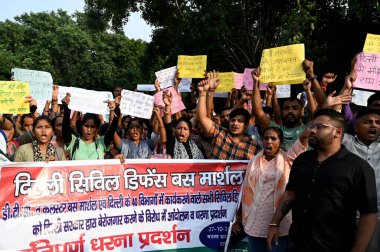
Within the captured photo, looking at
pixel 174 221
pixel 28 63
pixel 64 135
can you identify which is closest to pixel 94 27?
pixel 64 135

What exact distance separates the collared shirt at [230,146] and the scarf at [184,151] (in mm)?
300

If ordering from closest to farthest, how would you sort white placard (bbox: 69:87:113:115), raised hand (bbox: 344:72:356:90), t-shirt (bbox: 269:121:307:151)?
raised hand (bbox: 344:72:356:90)
t-shirt (bbox: 269:121:307:151)
white placard (bbox: 69:87:113:115)

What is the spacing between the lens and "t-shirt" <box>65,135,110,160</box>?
491cm

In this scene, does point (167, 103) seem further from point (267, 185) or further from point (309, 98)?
point (267, 185)

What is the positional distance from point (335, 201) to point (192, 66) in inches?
158

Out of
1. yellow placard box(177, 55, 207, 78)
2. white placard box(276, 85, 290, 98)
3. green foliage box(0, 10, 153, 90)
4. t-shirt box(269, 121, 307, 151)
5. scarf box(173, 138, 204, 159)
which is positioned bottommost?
scarf box(173, 138, 204, 159)

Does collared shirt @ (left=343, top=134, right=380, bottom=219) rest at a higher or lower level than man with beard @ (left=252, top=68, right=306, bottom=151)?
lower

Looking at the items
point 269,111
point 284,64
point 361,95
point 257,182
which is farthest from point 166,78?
point 257,182

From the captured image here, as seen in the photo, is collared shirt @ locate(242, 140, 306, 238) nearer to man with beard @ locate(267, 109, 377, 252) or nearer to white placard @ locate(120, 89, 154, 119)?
man with beard @ locate(267, 109, 377, 252)

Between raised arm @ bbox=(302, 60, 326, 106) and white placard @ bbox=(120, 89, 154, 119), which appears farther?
white placard @ bbox=(120, 89, 154, 119)

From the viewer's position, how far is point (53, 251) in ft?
13.8

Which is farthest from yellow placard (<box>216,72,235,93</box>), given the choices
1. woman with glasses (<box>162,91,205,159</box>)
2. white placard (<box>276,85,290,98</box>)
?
woman with glasses (<box>162,91,205,159</box>)

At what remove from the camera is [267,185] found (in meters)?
3.97

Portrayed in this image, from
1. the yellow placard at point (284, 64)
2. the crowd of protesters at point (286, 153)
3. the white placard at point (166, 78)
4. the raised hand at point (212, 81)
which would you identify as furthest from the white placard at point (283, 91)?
the raised hand at point (212, 81)
